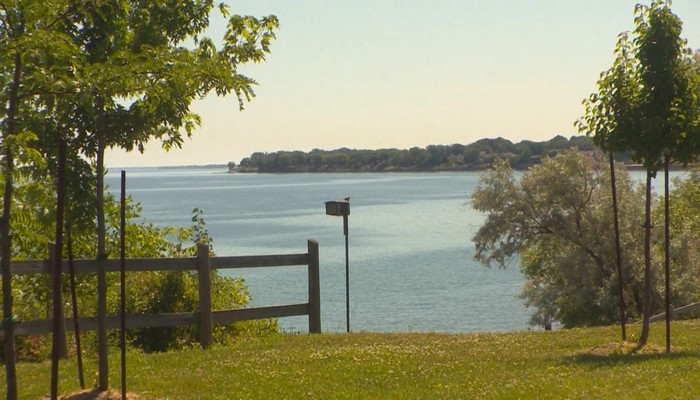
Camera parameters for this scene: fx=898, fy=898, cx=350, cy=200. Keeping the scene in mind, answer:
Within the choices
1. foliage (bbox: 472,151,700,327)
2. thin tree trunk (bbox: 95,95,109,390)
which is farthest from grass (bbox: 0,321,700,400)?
foliage (bbox: 472,151,700,327)

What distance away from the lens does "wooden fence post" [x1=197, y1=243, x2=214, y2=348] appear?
14922 millimetres

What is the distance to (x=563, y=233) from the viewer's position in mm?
39562

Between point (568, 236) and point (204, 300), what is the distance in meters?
27.1

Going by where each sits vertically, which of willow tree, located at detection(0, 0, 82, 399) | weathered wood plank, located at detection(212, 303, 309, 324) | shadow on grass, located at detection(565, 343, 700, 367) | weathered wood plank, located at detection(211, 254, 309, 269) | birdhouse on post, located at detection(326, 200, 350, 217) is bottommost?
shadow on grass, located at detection(565, 343, 700, 367)

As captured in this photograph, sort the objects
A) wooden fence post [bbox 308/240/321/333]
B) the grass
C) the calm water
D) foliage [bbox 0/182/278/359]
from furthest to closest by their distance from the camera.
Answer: the calm water → wooden fence post [bbox 308/240/321/333] → foliage [bbox 0/182/278/359] → the grass

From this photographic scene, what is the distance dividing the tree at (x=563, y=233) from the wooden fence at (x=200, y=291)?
74.1ft

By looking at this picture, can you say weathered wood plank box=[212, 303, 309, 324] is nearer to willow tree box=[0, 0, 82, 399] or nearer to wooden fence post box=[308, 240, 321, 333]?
wooden fence post box=[308, 240, 321, 333]

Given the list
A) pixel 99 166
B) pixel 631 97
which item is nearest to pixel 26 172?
pixel 99 166

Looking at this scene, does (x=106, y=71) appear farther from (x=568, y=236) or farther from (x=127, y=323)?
(x=568, y=236)

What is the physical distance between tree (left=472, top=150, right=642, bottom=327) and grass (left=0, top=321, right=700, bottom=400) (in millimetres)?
22307

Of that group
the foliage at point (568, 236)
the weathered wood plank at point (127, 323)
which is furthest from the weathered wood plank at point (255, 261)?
the foliage at point (568, 236)

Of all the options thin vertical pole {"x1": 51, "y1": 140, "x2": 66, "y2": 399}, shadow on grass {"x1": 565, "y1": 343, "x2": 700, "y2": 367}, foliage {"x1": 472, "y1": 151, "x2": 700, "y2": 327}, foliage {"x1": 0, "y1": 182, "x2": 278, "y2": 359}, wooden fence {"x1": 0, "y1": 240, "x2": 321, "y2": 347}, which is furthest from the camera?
foliage {"x1": 472, "y1": 151, "x2": 700, "y2": 327}

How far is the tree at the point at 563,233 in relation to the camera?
37094mm

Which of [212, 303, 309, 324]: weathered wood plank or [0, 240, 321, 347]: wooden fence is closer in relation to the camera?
[0, 240, 321, 347]: wooden fence
